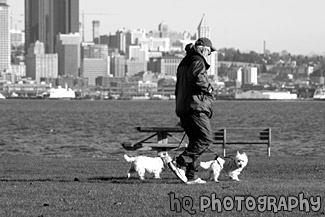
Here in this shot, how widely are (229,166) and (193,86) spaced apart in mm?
1561

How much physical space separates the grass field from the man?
0.51 meters

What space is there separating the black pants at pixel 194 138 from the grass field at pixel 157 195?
315mm

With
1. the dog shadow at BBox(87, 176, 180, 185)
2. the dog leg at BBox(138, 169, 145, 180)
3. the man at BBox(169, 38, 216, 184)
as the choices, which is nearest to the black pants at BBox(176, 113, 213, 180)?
the man at BBox(169, 38, 216, 184)

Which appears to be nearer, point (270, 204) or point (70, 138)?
point (270, 204)

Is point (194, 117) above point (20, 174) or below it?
above

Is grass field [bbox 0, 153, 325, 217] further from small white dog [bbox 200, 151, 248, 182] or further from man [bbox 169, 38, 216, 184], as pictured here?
man [bbox 169, 38, 216, 184]

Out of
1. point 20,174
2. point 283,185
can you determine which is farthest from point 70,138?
point 283,185

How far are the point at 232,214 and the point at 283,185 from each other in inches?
→ 124

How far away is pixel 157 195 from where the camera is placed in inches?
531

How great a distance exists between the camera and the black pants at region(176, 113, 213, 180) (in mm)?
14578

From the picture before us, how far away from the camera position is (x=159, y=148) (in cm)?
2166

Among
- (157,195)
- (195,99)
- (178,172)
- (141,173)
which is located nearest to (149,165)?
(141,173)

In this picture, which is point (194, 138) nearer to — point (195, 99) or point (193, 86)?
point (195, 99)

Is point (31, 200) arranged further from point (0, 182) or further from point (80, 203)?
point (0, 182)
